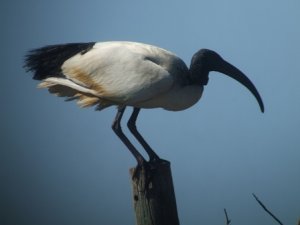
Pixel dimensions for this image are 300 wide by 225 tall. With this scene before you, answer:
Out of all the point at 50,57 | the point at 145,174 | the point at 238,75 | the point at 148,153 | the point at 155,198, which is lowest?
the point at 155,198

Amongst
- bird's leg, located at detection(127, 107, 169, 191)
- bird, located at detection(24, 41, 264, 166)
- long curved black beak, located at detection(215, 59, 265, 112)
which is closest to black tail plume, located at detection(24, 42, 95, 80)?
bird, located at detection(24, 41, 264, 166)

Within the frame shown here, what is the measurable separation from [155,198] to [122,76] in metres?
1.21

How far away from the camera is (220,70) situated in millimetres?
4699

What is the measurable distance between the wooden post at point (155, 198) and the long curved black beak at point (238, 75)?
1.61 metres

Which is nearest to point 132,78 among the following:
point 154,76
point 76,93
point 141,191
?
point 154,76

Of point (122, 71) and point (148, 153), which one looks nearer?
point (122, 71)

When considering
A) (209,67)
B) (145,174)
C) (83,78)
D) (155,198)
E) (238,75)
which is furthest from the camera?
(238,75)

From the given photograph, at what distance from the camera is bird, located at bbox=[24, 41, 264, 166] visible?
404 cm

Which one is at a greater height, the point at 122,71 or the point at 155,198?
the point at 122,71

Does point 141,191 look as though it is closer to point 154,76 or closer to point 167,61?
point 154,76

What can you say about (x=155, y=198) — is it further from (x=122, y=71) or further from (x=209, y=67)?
(x=209, y=67)

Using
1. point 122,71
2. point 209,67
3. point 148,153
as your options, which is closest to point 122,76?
point 122,71

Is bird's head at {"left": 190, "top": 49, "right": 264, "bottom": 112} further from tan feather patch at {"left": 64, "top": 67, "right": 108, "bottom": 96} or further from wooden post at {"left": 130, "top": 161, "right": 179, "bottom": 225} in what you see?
wooden post at {"left": 130, "top": 161, "right": 179, "bottom": 225}

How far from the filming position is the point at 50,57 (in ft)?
14.4
